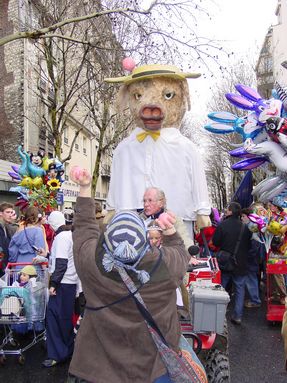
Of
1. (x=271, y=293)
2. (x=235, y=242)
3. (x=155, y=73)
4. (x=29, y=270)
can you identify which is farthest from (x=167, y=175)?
(x=271, y=293)

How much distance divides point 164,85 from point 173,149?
0.59 m

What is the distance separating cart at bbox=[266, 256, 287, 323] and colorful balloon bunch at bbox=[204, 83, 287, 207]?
1.12m

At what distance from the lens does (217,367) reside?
3453 millimetres

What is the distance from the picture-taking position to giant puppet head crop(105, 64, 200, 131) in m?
3.75

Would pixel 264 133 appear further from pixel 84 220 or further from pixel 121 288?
pixel 121 288

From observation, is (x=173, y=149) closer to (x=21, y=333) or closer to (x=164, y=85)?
(x=164, y=85)

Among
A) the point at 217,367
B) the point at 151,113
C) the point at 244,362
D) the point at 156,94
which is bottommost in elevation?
the point at 244,362

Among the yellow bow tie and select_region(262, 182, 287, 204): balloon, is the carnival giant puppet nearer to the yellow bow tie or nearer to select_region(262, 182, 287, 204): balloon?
the yellow bow tie

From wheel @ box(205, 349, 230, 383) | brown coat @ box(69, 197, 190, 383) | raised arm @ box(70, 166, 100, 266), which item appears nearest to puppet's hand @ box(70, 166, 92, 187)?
raised arm @ box(70, 166, 100, 266)

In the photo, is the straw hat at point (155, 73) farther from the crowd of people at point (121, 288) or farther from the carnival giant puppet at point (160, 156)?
the crowd of people at point (121, 288)

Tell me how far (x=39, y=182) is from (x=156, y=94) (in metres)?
4.76

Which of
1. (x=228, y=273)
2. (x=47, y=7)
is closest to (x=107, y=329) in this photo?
(x=228, y=273)

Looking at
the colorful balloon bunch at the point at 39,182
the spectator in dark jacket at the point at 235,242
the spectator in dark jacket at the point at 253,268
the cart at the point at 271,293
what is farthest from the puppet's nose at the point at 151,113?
the colorful balloon bunch at the point at 39,182

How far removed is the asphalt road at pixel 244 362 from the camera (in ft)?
14.8
